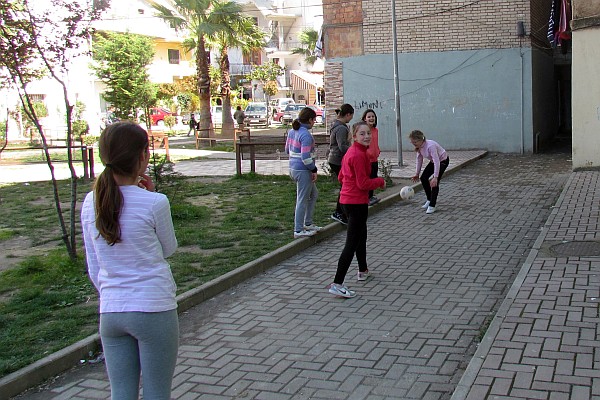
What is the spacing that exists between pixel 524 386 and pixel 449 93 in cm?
1878

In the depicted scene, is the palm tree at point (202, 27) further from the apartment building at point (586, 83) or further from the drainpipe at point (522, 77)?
the apartment building at point (586, 83)

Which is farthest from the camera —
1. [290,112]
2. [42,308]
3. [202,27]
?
[290,112]

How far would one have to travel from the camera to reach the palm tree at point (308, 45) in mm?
59188

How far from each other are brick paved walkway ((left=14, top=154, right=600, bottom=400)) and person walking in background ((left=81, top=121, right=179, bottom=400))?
1526 millimetres

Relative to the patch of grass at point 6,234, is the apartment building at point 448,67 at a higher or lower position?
higher

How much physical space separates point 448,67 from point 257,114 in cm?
2938

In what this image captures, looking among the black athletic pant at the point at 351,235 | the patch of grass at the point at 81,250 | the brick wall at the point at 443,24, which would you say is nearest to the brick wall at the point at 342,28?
the brick wall at the point at 443,24

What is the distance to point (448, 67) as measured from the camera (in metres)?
21.7

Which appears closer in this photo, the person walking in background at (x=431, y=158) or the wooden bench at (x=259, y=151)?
the person walking in background at (x=431, y=158)

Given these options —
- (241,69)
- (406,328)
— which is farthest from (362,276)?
(241,69)

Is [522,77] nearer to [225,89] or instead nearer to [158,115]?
[225,89]

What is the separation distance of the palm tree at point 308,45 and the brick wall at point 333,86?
3550 cm

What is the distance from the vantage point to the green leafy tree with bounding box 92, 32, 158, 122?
33.5 m

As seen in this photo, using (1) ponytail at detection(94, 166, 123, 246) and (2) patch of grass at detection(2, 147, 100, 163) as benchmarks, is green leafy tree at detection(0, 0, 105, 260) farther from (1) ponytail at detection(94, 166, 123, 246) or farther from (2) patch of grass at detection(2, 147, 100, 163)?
(2) patch of grass at detection(2, 147, 100, 163)
